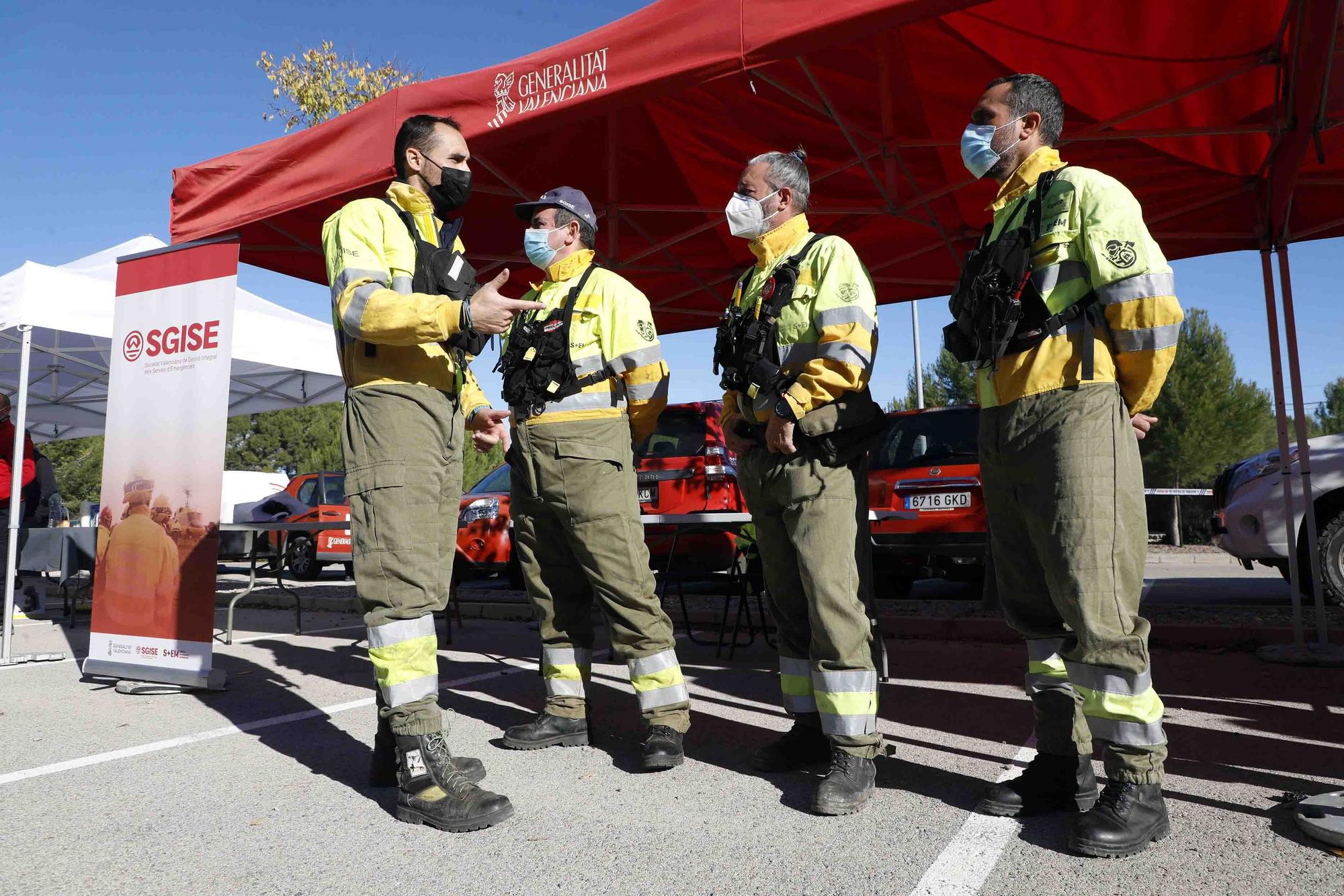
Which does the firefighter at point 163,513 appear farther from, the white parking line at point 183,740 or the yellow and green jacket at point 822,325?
the yellow and green jacket at point 822,325

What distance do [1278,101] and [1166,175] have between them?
1.35 metres

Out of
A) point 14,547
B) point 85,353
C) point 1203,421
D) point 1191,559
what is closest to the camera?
point 14,547

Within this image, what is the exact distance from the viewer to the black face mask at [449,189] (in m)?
3.24

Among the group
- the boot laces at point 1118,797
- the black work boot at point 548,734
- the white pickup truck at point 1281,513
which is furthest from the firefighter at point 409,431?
the white pickup truck at point 1281,513

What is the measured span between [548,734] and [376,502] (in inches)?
50.3

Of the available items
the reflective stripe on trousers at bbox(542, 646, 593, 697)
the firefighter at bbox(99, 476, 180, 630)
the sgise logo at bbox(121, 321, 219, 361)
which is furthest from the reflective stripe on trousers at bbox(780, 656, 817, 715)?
the sgise logo at bbox(121, 321, 219, 361)

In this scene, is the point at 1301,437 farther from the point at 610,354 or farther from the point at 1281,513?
the point at 610,354

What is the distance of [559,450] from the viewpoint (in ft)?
11.2

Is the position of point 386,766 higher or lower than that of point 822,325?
lower

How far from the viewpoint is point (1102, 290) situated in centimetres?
252

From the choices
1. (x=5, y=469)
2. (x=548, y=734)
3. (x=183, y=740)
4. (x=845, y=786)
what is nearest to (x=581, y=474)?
(x=548, y=734)

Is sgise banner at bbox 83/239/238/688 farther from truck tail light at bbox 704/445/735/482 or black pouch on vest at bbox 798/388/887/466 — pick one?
truck tail light at bbox 704/445/735/482

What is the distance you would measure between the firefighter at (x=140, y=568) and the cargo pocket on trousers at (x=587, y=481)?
278 centimetres

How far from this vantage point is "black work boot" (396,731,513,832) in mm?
2676
